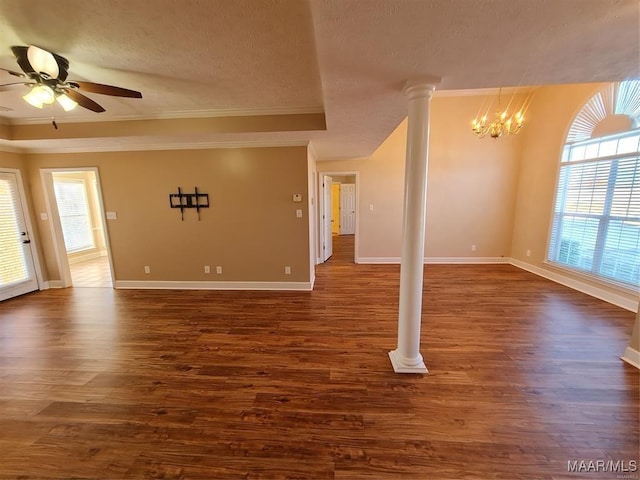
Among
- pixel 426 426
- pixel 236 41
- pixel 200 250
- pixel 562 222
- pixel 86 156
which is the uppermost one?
pixel 236 41

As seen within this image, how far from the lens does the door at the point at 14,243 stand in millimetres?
3873

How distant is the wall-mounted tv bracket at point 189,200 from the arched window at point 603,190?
6012mm

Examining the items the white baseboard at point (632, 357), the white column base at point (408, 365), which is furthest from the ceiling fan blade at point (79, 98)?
the white baseboard at point (632, 357)

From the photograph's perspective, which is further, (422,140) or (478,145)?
(478,145)

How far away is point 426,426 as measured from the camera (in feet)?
5.50

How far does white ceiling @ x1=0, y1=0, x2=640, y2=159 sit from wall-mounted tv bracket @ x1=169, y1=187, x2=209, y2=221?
1593 mm

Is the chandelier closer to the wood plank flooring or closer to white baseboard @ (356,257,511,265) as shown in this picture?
white baseboard @ (356,257,511,265)

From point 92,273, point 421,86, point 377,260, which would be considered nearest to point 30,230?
point 92,273

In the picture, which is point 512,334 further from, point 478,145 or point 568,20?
point 478,145

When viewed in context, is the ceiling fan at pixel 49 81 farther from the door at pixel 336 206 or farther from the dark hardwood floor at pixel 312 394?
the door at pixel 336 206

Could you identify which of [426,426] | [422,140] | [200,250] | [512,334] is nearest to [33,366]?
[200,250]

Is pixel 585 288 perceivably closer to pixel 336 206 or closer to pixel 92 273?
pixel 336 206

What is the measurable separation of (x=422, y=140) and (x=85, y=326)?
4293 mm
